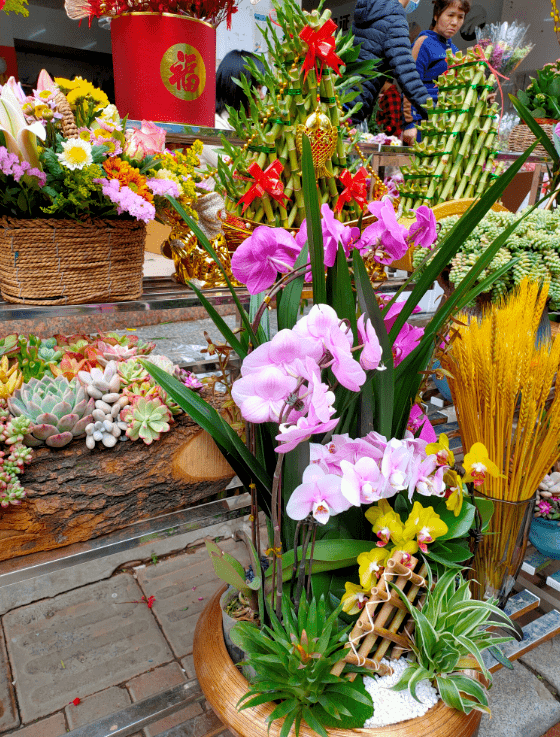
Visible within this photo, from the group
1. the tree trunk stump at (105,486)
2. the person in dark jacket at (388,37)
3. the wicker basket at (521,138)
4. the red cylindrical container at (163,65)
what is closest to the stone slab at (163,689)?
the tree trunk stump at (105,486)

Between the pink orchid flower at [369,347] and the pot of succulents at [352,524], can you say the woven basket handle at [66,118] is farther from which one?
the pink orchid flower at [369,347]

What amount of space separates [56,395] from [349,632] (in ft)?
2.09

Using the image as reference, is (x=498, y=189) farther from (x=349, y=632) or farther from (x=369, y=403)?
(x=349, y=632)

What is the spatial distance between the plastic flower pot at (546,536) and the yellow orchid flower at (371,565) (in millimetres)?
872

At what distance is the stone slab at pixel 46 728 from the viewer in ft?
3.53

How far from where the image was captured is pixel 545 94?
1992mm

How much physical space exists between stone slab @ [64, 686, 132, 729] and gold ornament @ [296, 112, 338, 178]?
4.01 feet

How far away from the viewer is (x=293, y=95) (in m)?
1.06

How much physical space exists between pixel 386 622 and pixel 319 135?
2.89ft

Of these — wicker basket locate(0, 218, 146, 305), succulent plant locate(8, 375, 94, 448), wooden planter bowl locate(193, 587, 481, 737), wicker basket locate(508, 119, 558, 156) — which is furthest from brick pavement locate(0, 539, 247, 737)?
wicker basket locate(508, 119, 558, 156)

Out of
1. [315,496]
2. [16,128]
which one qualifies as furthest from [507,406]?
[16,128]

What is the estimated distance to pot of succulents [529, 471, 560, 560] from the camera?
1.32 meters

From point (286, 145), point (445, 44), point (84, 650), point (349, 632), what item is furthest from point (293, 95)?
point (445, 44)

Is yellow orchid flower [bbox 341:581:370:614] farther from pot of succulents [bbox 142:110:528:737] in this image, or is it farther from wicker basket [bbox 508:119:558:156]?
wicker basket [bbox 508:119:558:156]
